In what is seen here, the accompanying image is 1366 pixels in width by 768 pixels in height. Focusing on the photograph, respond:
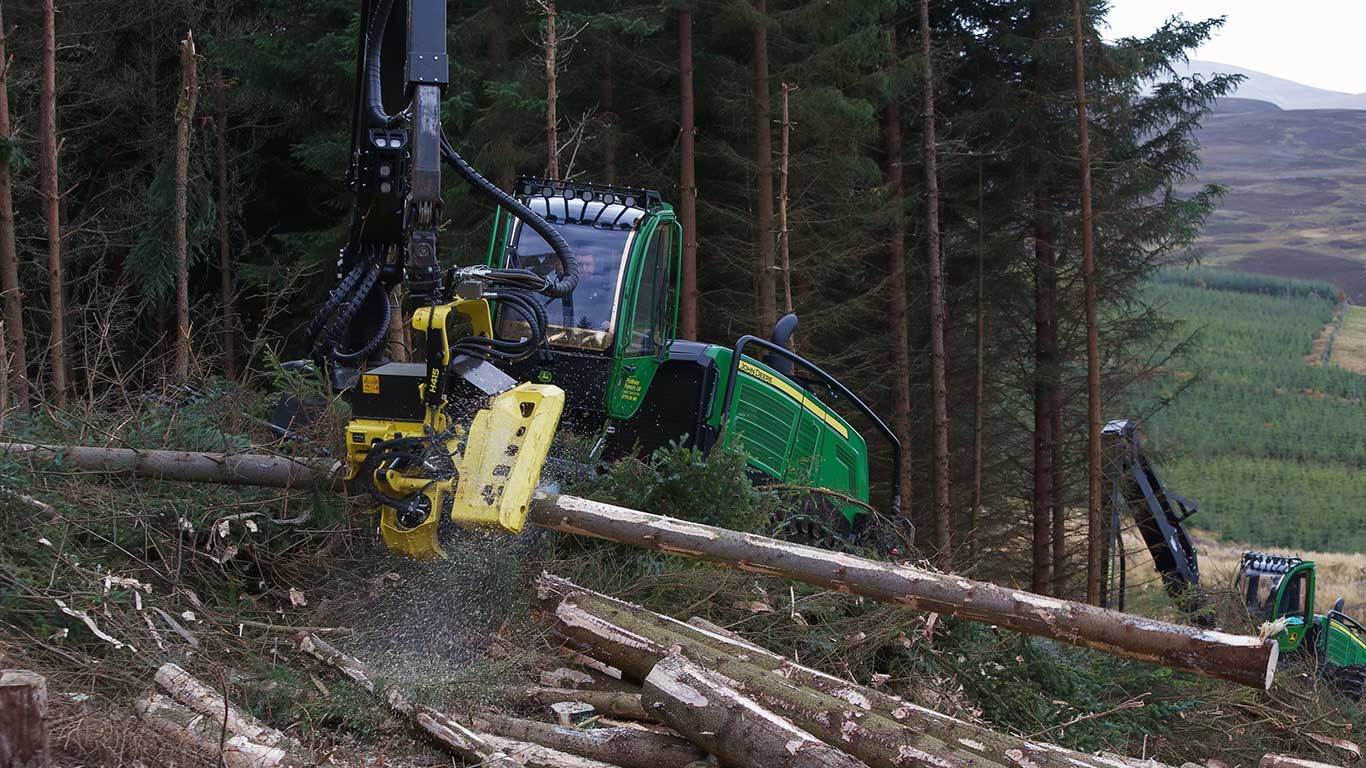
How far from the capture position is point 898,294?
70.8ft

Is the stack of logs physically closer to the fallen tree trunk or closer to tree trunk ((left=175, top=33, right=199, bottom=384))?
the fallen tree trunk

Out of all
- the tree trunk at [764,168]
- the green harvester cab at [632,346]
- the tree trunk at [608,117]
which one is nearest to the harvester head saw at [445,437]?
the green harvester cab at [632,346]

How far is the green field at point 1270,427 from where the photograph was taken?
1658 inches

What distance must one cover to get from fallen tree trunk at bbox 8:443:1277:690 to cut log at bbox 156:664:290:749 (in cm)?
173

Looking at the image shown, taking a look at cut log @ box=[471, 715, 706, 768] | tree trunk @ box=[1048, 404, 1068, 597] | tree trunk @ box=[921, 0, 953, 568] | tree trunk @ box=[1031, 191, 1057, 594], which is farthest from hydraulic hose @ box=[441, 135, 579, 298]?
tree trunk @ box=[1031, 191, 1057, 594]

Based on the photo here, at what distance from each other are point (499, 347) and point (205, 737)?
2371mm

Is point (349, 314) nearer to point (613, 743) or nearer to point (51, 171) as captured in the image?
point (613, 743)

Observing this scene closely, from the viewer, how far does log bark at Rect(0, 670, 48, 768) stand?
11.9 feet

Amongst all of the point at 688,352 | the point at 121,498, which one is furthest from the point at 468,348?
the point at 688,352

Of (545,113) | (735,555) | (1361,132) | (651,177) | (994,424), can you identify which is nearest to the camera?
(735,555)

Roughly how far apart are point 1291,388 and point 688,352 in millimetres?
58225

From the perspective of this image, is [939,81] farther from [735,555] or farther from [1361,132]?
[1361,132]

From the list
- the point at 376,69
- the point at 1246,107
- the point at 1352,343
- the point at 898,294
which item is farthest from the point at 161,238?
the point at 1246,107

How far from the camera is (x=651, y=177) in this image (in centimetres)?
1953
